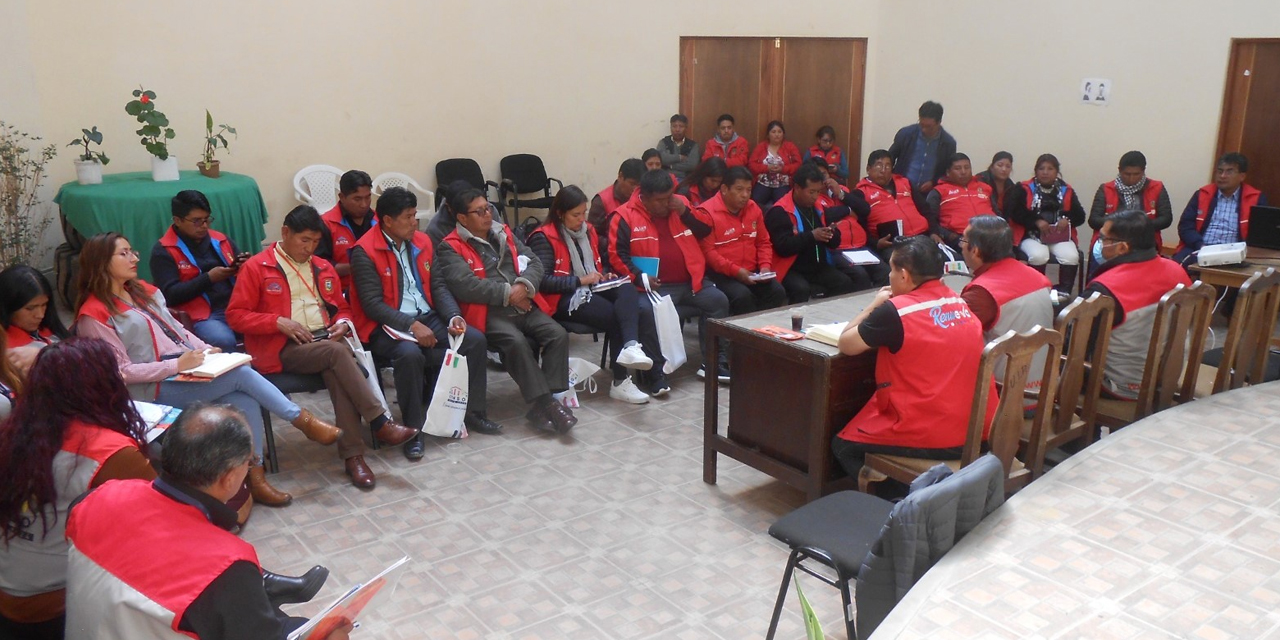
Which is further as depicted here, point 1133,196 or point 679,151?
point 679,151

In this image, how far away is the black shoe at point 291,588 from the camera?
2.34m

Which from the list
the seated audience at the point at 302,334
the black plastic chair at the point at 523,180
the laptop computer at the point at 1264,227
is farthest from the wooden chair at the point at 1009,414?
the black plastic chair at the point at 523,180

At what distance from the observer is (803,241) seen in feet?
19.5

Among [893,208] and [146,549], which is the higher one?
[893,208]

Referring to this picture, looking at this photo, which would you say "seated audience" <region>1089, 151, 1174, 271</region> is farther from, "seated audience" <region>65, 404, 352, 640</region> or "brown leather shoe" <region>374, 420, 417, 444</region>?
"seated audience" <region>65, 404, 352, 640</region>

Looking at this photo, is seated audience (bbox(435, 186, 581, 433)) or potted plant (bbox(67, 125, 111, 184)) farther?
potted plant (bbox(67, 125, 111, 184))

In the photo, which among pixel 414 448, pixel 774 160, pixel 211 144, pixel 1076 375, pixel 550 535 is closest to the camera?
pixel 1076 375

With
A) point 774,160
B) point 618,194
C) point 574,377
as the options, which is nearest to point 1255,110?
point 774,160

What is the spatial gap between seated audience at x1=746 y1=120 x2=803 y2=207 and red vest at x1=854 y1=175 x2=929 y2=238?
189 centimetres

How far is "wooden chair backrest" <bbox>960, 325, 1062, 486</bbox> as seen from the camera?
2889mm

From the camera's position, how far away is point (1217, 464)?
3094mm

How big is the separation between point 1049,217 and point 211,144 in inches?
235

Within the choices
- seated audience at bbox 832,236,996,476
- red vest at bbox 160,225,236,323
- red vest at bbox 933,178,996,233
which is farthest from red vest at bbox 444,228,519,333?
red vest at bbox 933,178,996,233

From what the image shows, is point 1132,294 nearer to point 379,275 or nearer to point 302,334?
point 379,275
